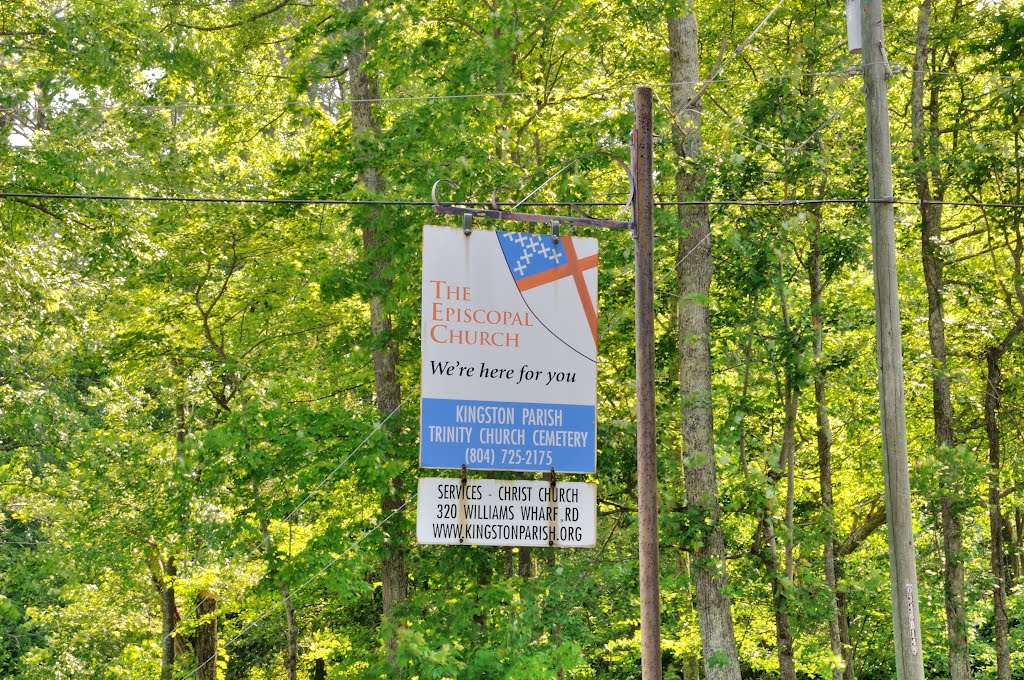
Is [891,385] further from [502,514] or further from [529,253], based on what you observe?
[502,514]

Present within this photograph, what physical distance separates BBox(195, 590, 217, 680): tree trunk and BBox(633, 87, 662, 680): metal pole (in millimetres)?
12901

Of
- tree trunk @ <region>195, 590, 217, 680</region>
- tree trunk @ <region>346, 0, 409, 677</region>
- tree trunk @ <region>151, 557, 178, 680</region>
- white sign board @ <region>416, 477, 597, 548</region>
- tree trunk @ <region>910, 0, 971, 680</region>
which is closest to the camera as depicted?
white sign board @ <region>416, 477, 597, 548</region>

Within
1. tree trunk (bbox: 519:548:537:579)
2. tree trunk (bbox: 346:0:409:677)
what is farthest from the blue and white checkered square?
tree trunk (bbox: 519:548:537:579)

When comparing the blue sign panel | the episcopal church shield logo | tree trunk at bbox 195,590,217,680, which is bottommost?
tree trunk at bbox 195,590,217,680

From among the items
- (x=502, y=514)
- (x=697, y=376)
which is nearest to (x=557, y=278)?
(x=502, y=514)

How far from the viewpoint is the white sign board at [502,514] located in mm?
10344

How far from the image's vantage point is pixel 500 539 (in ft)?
34.2

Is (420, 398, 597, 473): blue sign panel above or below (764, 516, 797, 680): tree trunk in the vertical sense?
above

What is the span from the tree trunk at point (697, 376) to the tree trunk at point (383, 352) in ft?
14.5

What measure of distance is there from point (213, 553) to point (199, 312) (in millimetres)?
4392

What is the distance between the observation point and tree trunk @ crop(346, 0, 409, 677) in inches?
679

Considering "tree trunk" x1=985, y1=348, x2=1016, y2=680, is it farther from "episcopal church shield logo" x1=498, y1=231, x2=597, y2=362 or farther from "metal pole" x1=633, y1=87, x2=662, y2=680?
"metal pole" x1=633, y1=87, x2=662, y2=680

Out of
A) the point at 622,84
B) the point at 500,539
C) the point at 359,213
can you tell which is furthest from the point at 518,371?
the point at 622,84

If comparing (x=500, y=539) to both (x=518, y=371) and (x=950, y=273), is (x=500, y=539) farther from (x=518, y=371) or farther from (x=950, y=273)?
(x=950, y=273)
